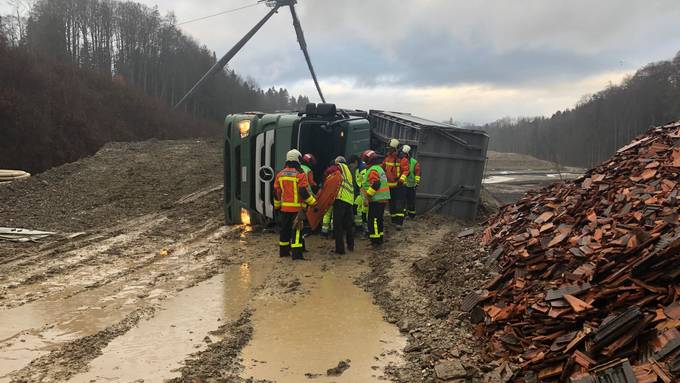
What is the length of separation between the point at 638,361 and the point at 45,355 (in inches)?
181

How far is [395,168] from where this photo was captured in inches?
389

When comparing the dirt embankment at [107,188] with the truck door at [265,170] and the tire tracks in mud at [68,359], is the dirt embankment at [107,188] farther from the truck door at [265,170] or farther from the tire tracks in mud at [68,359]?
the tire tracks in mud at [68,359]

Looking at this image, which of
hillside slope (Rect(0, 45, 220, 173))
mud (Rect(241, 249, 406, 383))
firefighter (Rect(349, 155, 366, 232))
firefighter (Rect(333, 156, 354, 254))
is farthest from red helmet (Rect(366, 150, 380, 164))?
hillside slope (Rect(0, 45, 220, 173))

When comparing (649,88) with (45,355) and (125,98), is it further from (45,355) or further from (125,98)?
(45,355)

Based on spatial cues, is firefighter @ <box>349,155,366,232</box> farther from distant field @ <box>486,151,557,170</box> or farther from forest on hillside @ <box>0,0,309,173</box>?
distant field @ <box>486,151,557,170</box>

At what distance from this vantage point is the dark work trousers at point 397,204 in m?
9.80

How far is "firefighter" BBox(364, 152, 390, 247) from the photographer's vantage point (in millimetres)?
8297

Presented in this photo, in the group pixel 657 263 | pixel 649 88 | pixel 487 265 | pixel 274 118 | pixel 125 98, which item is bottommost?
pixel 487 265

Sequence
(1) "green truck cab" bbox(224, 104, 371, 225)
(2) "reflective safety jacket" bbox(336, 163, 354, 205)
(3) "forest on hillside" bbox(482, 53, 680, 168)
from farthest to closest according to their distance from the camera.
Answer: (3) "forest on hillside" bbox(482, 53, 680, 168), (1) "green truck cab" bbox(224, 104, 371, 225), (2) "reflective safety jacket" bbox(336, 163, 354, 205)

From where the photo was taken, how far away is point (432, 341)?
4609 millimetres

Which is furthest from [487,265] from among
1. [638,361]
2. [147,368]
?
[147,368]

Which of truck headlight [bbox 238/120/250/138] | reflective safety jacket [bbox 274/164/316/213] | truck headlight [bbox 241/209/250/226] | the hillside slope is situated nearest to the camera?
reflective safety jacket [bbox 274/164/316/213]

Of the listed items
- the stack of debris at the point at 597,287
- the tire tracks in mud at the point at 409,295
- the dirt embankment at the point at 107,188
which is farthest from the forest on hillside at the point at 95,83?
the stack of debris at the point at 597,287

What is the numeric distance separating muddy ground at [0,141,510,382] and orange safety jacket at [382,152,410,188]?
3.21 ft
